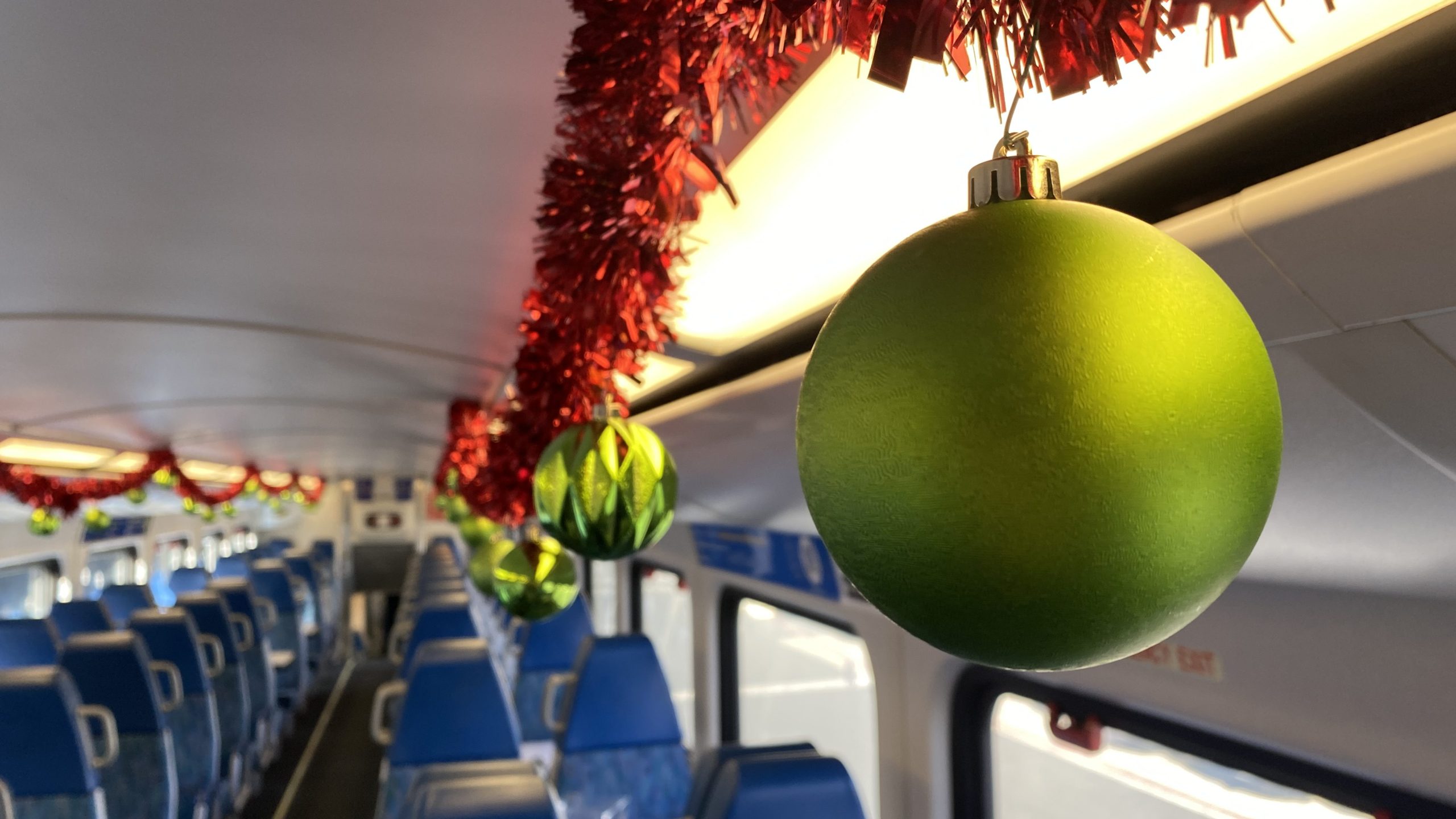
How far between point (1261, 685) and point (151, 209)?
2623 mm

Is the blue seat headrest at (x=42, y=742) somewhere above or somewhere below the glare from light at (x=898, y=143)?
below

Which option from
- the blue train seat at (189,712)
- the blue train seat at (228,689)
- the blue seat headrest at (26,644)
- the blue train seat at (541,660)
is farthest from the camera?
the blue train seat at (228,689)

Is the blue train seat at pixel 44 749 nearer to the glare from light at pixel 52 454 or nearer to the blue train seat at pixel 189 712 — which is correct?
the blue train seat at pixel 189 712

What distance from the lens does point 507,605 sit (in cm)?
211

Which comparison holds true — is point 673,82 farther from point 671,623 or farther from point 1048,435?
point 671,623

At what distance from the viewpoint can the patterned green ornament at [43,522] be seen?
7.36 meters

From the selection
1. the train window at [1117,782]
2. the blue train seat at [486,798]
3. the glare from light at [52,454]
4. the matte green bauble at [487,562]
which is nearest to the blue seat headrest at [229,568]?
the glare from light at [52,454]

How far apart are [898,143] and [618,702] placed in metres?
3.14

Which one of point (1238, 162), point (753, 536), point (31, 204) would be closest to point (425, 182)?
point (31, 204)

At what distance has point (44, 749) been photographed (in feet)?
13.0

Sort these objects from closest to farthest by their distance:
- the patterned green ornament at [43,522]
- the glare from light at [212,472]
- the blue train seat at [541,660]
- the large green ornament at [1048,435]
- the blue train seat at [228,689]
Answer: the large green ornament at [1048,435], the blue train seat at [541,660], the blue train seat at [228,689], the patterned green ornament at [43,522], the glare from light at [212,472]

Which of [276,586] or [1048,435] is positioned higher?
[1048,435]

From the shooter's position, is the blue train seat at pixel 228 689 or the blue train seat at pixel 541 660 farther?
the blue train seat at pixel 228 689

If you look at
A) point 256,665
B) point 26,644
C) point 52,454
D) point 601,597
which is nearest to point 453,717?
point 26,644
